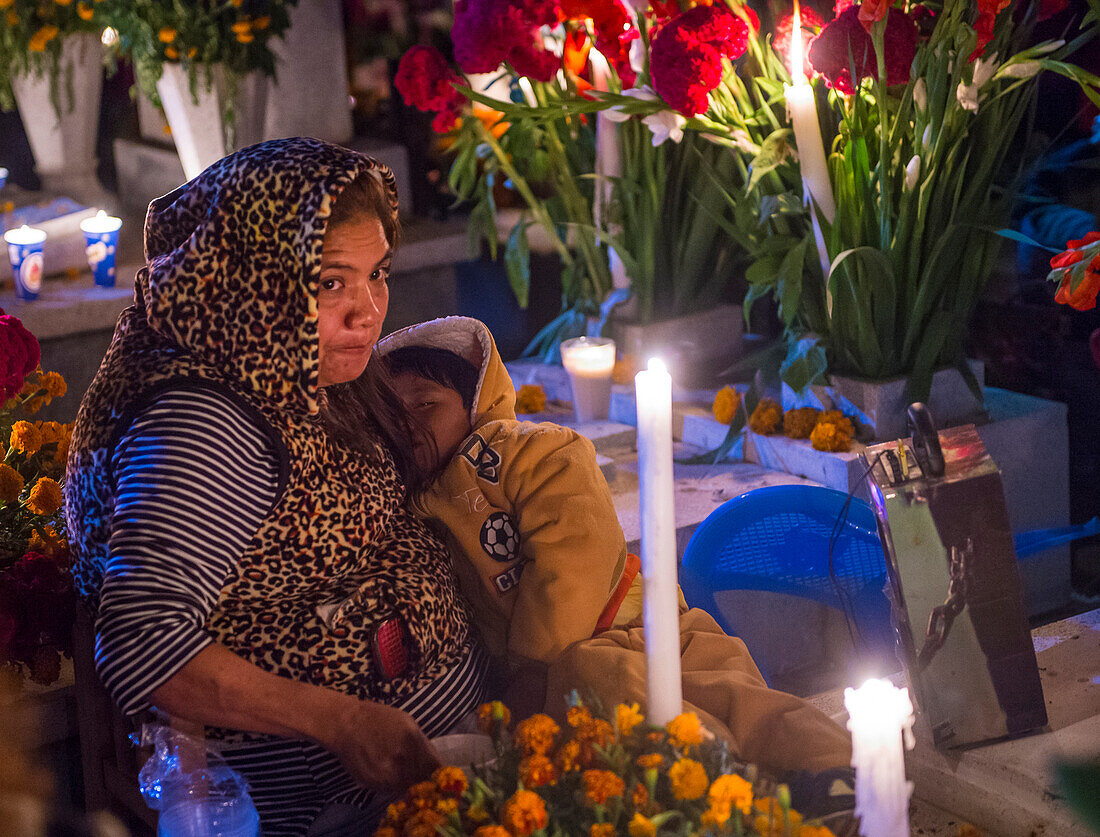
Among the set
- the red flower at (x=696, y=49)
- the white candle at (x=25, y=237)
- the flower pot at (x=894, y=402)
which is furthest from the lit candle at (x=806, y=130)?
the white candle at (x=25, y=237)

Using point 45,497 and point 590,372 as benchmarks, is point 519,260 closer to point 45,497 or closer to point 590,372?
point 590,372

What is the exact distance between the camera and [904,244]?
230cm

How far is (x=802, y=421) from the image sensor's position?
7.95 ft

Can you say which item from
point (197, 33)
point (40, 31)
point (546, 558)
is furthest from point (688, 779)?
point (40, 31)

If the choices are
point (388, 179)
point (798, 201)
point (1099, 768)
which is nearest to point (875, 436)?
point (798, 201)

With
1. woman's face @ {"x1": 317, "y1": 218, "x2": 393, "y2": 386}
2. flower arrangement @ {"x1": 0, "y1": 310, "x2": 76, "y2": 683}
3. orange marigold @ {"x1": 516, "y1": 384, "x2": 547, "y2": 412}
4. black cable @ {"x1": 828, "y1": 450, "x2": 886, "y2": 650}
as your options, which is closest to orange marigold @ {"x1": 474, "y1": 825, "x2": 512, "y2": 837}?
woman's face @ {"x1": 317, "y1": 218, "x2": 393, "y2": 386}

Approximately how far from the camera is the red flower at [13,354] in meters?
1.59

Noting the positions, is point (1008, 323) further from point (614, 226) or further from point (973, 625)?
point (973, 625)

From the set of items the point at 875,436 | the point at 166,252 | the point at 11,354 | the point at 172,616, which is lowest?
the point at 875,436

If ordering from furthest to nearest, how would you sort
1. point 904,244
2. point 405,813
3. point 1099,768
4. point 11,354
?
1. point 904,244
2. point 11,354
3. point 405,813
4. point 1099,768

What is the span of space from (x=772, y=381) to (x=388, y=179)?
141cm

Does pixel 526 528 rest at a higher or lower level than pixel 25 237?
lower

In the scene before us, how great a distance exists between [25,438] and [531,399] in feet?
4.17

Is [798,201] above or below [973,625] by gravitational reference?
above
